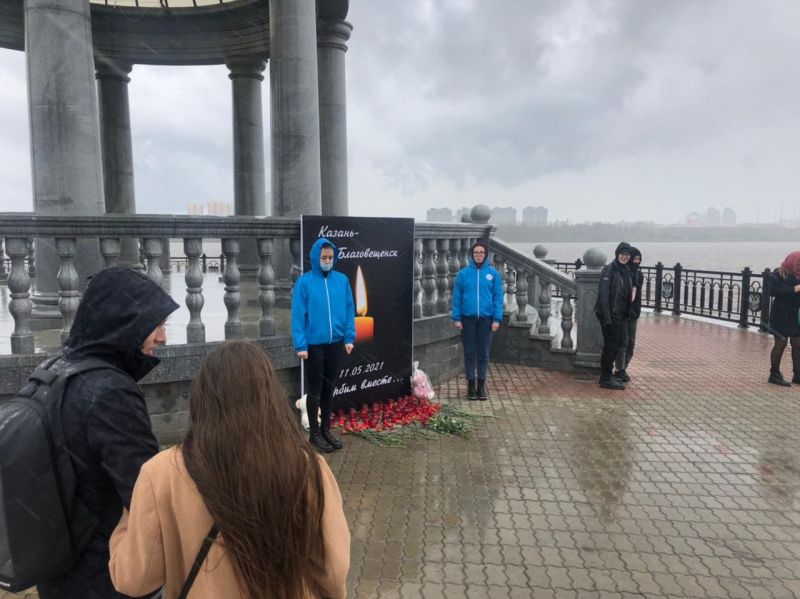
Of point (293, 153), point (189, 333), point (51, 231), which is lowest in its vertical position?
point (189, 333)

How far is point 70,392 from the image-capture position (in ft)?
6.91

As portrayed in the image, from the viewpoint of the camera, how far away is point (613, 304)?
9133 millimetres

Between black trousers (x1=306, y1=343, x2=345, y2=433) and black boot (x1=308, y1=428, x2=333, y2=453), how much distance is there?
30mm

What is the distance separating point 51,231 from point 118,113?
1068cm

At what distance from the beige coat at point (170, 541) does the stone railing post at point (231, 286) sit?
485 cm

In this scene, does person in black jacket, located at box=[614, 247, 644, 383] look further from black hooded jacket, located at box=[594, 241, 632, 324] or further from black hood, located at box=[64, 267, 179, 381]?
black hood, located at box=[64, 267, 179, 381]

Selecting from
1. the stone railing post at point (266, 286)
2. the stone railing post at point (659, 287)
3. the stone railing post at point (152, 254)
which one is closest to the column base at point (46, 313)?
the stone railing post at point (152, 254)

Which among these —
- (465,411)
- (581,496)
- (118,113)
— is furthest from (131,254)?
(581,496)

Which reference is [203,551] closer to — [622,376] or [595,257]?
[622,376]

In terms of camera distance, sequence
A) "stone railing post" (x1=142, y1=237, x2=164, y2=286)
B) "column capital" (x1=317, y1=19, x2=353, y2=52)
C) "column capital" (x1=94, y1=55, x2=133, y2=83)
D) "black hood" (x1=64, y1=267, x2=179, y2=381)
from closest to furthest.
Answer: "black hood" (x1=64, y1=267, x2=179, y2=381)
"stone railing post" (x1=142, y1=237, x2=164, y2=286)
"column capital" (x1=317, y1=19, x2=353, y2=52)
"column capital" (x1=94, y1=55, x2=133, y2=83)

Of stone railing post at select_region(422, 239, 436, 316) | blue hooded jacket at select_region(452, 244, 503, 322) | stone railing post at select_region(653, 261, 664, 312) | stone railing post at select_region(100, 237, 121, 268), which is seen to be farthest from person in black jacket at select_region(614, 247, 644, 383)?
stone railing post at select_region(653, 261, 664, 312)

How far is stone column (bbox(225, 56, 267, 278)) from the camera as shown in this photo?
50.0ft

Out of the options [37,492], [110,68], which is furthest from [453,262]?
[110,68]

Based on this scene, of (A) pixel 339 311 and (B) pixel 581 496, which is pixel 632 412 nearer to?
(B) pixel 581 496
